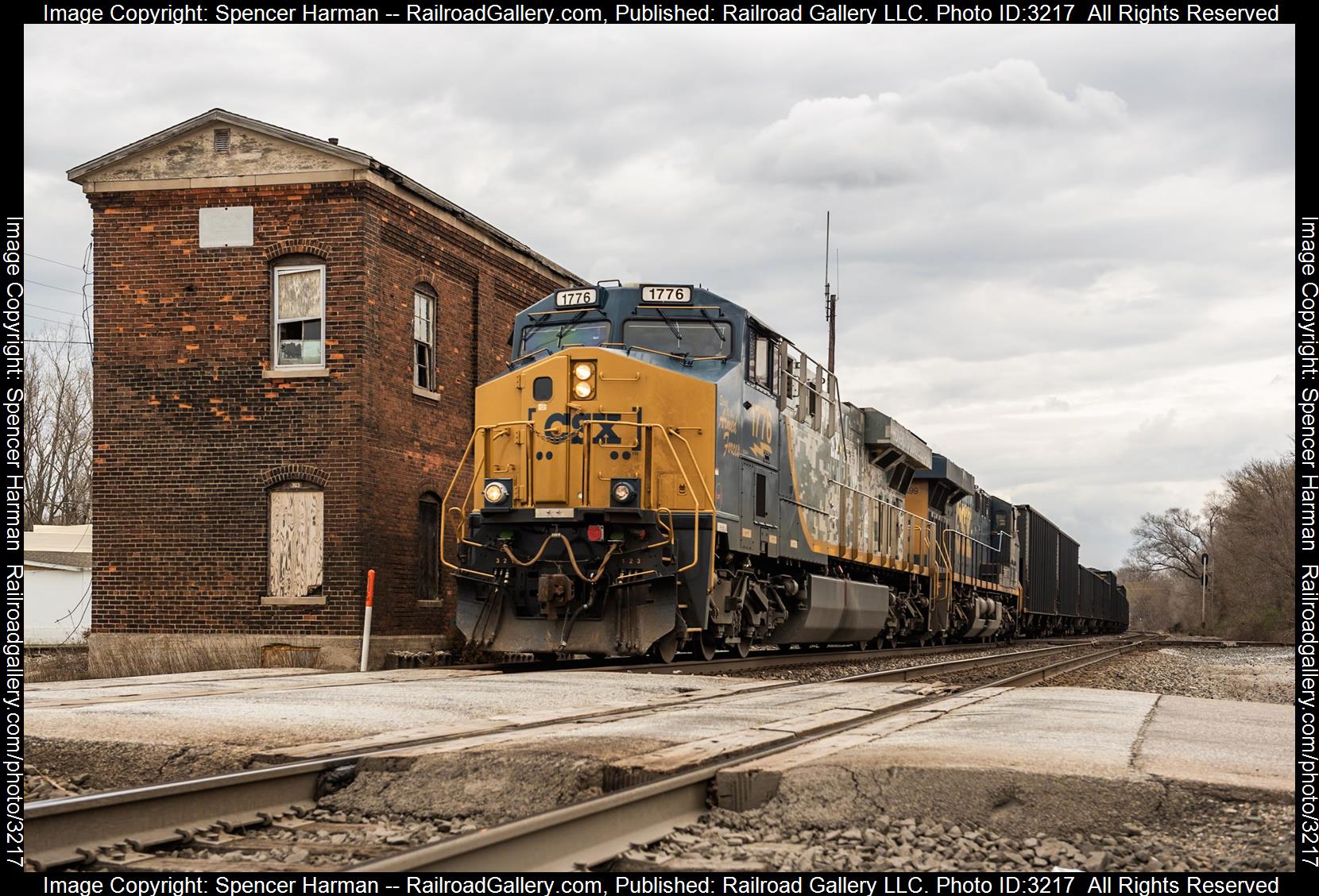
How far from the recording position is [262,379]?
55.7ft

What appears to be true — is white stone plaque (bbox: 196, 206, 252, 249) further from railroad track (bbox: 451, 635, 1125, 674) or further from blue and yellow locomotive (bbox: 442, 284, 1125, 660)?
railroad track (bbox: 451, 635, 1125, 674)

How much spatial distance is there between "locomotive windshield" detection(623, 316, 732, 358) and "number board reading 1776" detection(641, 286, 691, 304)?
7.7 inches

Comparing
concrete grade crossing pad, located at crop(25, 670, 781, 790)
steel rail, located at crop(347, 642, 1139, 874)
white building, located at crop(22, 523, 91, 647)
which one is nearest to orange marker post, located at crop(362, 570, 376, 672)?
concrete grade crossing pad, located at crop(25, 670, 781, 790)

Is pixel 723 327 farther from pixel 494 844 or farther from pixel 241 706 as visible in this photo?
pixel 494 844

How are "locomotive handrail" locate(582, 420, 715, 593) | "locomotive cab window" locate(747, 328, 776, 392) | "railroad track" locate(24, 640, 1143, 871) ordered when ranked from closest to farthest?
"railroad track" locate(24, 640, 1143, 871)
"locomotive handrail" locate(582, 420, 715, 593)
"locomotive cab window" locate(747, 328, 776, 392)

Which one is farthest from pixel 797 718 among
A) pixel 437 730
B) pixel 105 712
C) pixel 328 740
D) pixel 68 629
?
pixel 68 629

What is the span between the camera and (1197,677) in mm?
16781

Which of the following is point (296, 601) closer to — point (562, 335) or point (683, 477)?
point (562, 335)

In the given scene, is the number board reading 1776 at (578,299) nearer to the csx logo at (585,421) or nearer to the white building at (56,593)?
the csx logo at (585,421)

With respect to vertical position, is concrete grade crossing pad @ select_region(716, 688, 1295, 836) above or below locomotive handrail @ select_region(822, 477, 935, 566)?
below

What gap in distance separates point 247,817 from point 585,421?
854 cm

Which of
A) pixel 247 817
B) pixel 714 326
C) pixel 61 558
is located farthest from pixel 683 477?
pixel 61 558

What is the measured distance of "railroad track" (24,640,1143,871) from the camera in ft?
13.9

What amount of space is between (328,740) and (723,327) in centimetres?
841
